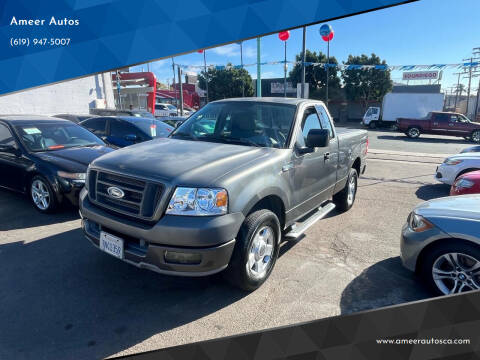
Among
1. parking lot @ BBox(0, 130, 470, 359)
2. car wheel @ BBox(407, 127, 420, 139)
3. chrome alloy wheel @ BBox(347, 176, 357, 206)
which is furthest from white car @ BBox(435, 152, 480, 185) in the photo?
car wheel @ BBox(407, 127, 420, 139)

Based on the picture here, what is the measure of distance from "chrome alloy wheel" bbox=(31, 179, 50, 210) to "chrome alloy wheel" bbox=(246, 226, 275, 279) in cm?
375

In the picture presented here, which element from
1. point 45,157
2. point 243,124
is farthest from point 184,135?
point 45,157

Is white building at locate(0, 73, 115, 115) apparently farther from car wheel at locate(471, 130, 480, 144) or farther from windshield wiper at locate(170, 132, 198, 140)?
car wheel at locate(471, 130, 480, 144)

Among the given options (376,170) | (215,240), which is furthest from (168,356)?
(376,170)

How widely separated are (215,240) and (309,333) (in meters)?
1.28

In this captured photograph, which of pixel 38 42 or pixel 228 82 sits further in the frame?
pixel 228 82

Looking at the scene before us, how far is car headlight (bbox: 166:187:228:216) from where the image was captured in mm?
2693

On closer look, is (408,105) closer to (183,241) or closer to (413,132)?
(413,132)

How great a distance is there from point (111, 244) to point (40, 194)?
3.09 metres

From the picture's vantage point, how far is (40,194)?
17.1 ft

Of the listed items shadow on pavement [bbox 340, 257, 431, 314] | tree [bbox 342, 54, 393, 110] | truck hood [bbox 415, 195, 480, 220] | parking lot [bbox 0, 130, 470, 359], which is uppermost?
tree [bbox 342, 54, 393, 110]

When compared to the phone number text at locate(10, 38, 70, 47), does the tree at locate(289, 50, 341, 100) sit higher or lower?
higher

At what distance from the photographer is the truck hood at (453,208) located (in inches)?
117

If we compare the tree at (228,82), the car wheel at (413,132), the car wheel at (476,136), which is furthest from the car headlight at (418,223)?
the tree at (228,82)
